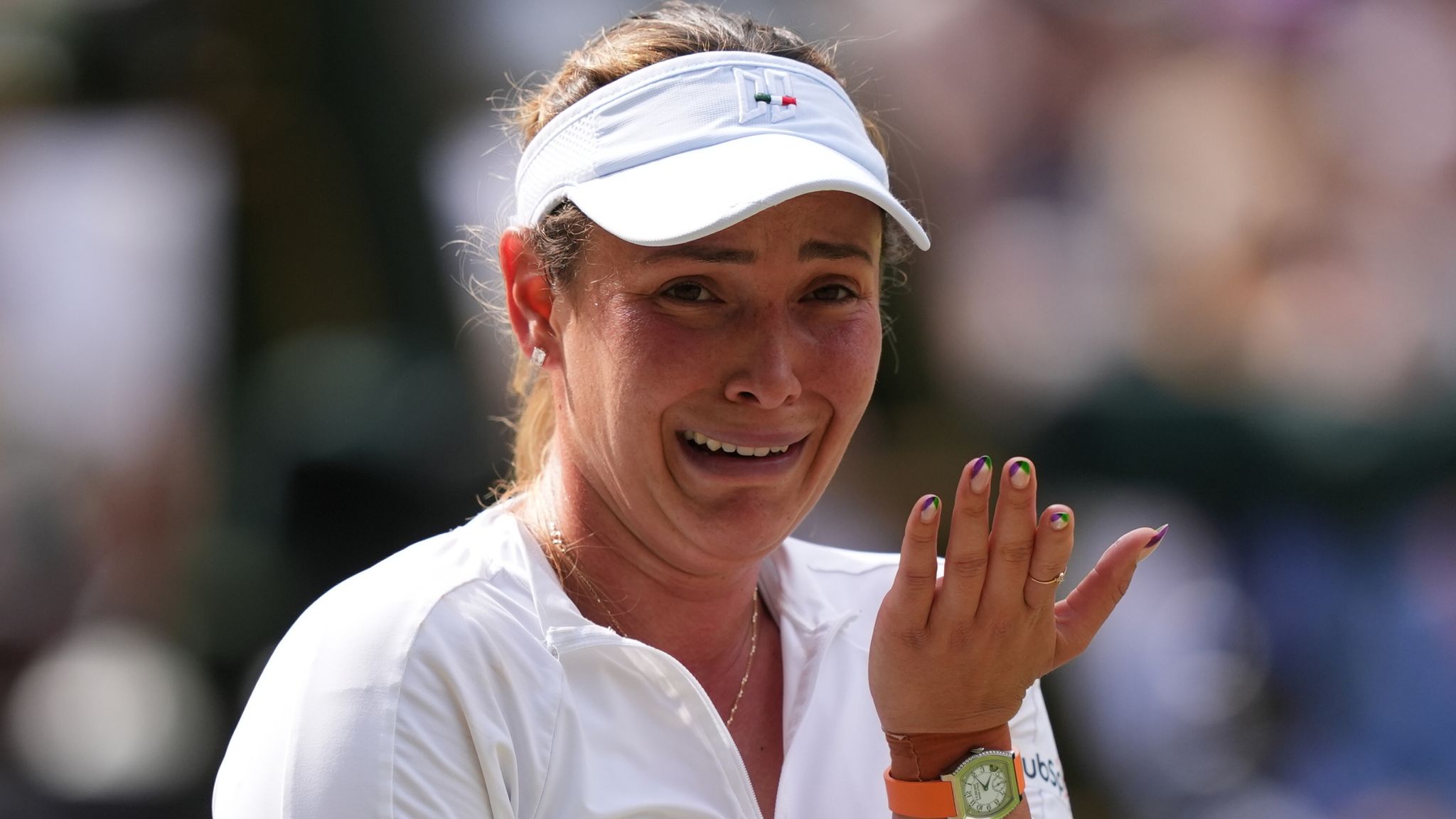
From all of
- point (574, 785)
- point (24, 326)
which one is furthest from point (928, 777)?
point (24, 326)

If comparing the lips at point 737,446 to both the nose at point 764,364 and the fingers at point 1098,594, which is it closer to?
the nose at point 764,364

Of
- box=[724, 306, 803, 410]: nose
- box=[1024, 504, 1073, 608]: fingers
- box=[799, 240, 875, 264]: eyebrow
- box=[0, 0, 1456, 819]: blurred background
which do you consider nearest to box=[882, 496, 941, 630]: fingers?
box=[1024, 504, 1073, 608]: fingers

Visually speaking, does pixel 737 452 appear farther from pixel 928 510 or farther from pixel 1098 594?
pixel 1098 594

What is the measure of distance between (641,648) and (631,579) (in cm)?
22

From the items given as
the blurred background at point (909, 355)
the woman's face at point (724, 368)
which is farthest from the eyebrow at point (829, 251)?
the blurred background at point (909, 355)

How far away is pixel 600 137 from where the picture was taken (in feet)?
5.81

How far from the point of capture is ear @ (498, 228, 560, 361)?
189cm

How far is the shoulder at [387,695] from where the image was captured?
56.8 inches

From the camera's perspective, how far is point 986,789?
5.40ft

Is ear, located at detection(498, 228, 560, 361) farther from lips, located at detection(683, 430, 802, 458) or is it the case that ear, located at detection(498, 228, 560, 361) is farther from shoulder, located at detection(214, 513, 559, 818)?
shoulder, located at detection(214, 513, 559, 818)

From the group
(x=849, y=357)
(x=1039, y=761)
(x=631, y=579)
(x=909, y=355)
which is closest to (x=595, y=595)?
(x=631, y=579)

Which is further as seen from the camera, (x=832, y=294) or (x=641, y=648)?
(x=832, y=294)

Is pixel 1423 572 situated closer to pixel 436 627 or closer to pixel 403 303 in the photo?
pixel 403 303

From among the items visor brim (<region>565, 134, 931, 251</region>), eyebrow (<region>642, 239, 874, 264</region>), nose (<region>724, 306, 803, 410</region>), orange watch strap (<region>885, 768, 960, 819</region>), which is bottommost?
orange watch strap (<region>885, 768, 960, 819</region>)
